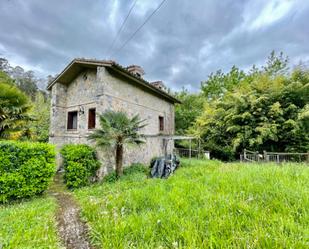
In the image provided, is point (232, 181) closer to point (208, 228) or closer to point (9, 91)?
point (208, 228)

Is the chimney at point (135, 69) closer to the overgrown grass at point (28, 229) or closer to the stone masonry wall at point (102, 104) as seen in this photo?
the stone masonry wall at point (102, 104)

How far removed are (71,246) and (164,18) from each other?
808 centimetres

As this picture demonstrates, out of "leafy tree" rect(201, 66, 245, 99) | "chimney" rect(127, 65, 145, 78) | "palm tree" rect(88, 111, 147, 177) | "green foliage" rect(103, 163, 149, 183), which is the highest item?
"leafy tree" rect(201, 66, 245, 99)

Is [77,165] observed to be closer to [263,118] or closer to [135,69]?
[135,69]

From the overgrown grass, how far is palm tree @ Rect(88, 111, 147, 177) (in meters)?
3.26

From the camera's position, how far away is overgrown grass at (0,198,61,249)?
8.70ft

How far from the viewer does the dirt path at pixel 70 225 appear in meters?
2.86

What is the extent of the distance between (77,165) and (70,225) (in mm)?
3485

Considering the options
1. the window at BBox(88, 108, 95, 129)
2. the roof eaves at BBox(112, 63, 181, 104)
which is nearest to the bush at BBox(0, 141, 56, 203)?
the window at BBox(88, 108, 95, 129)

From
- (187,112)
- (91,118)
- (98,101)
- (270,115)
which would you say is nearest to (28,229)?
(98,101)

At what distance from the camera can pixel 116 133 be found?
7.31 metres

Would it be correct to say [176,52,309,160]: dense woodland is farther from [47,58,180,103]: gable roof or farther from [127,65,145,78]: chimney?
[127,65,145,78]: chimney

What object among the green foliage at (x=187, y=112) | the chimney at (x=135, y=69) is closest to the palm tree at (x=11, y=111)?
the chimney at (x=135, y=69)

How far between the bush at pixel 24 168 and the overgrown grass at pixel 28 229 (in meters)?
1.02
